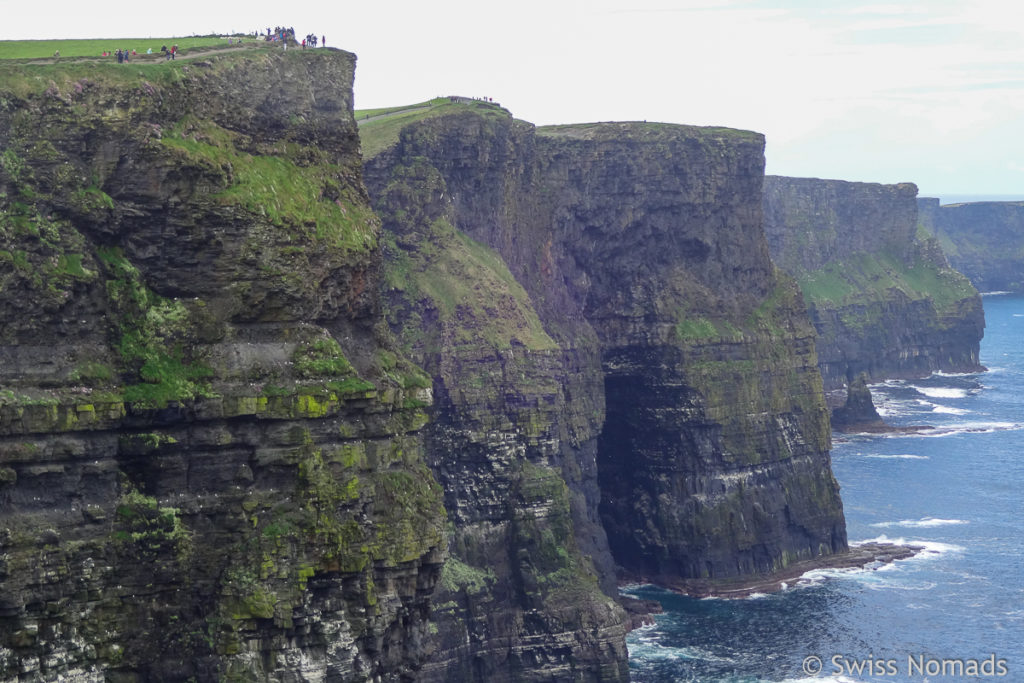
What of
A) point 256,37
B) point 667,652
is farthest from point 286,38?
point 667,652

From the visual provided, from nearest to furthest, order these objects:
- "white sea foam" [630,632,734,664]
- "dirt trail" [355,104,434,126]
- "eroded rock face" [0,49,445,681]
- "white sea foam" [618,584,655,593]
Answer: "eroded rock face" [0,49,445,681], "white sea foam" [630,632,734,664], "dirt trail" [355,104,434,126], "white sea foam" [618,584,655,593]

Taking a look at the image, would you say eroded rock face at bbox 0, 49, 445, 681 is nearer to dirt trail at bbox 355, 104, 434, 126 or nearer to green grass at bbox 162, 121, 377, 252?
green grass at bbox 162, 121, 377, 252

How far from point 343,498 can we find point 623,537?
83802mm

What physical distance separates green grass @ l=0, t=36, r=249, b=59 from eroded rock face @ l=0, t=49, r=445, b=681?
9.13 m

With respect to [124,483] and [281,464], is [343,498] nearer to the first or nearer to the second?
[281,464]

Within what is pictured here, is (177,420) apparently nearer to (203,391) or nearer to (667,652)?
(203,391)

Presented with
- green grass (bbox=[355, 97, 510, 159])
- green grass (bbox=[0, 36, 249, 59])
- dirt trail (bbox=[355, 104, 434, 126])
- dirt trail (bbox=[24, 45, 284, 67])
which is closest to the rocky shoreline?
green grass (bbox=[355, 97, 510, 159])

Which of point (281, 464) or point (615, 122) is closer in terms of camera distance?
point (281, 464)

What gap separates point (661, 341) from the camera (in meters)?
155

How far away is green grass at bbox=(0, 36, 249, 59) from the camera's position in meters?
83.5

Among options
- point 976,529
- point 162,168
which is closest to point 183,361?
point 162,168

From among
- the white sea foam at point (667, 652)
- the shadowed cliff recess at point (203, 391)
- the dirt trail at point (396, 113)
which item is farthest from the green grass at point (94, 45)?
the white sea foam at point (667, 652)

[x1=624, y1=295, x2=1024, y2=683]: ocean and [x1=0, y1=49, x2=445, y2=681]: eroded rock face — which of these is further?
[x1=624, y1=295, x2=1024, y2=683]: ocean

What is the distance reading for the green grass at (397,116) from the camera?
129750mm
